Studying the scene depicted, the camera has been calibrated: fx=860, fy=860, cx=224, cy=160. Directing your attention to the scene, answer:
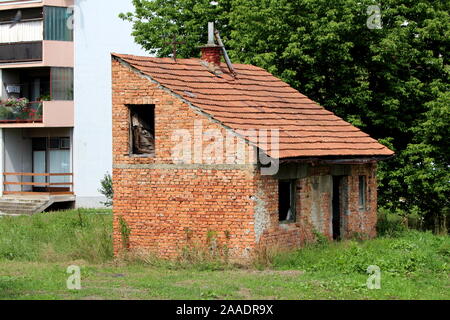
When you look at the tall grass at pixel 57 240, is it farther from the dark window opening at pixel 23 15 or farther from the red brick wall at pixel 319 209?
the dark window opening at pixel 23 15

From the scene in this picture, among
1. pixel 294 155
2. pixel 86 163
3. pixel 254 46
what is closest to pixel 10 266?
pixel 294 155

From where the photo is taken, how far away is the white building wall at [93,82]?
3875 cm

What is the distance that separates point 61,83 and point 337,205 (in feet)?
62.7

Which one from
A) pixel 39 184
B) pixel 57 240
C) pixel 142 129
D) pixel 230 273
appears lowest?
pixel 230 273

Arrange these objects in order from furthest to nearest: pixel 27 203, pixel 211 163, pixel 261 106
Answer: pixel 27 203, pixel 261 106, pixel 211 163

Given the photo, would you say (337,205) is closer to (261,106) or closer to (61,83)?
A: (261,106)

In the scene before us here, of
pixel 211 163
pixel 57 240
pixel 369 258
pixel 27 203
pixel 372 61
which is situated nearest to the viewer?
pixel 369 258

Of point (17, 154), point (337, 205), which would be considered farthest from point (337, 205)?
point (17, 154)

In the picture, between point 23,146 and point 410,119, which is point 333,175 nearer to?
point 410,119

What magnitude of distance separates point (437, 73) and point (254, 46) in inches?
246

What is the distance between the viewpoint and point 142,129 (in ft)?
68.8

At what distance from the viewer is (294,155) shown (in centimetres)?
1970

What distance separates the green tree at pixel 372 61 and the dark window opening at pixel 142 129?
7537mm

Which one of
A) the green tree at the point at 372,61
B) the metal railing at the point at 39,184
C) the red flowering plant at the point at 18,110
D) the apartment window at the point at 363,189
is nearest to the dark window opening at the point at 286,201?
the apartment window at the point at 363,189
